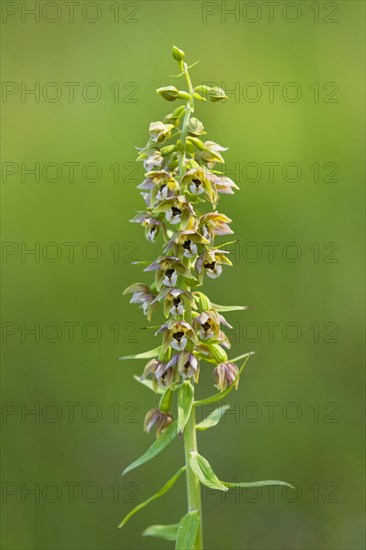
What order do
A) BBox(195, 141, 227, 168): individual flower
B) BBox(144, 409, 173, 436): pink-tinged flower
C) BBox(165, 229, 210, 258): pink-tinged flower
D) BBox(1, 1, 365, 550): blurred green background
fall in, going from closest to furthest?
BBox(165, 229, 210, 258): pink-tinged flower, BBox(195, 141, 227, 168): individual flower, BBox(144, 409, 173, 436): pink-tinged flower, BBox(1, 1, 365, 550): blurred green background

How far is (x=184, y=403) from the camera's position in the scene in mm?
2842

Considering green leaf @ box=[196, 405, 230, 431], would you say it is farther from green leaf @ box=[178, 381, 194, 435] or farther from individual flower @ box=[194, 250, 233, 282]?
individual flower @ box=[194, 250, 233, 282]

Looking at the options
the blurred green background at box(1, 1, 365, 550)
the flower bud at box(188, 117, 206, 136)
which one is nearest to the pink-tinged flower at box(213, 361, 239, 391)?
the flower bud at box(188, 117, 206, 136)

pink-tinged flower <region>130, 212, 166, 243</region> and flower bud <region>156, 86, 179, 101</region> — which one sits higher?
flower bud <region>156, 86, 179, 101</region>

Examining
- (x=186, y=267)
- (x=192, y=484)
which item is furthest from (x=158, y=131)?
(x=192, y=484)

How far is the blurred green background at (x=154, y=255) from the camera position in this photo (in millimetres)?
5250

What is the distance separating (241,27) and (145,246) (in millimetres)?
2044

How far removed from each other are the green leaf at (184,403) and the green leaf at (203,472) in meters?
0.16

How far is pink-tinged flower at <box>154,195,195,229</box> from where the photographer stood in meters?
2.70

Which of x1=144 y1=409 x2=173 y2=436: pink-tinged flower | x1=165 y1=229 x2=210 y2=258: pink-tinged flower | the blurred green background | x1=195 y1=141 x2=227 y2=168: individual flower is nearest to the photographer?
x1=165 y1=229 x2=210 y2=258: pink-tinged flower

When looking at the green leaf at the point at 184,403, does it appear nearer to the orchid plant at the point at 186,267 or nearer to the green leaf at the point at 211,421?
the orchid plant at the point at 186,267

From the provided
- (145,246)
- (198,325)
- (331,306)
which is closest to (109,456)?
(145,246)

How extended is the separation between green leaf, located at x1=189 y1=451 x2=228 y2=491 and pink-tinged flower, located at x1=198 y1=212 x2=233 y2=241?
2.56 ft

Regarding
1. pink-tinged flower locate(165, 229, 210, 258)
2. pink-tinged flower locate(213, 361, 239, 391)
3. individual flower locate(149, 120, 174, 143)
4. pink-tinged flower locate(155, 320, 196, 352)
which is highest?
individual flower locate(149, 120, 174, 143)
